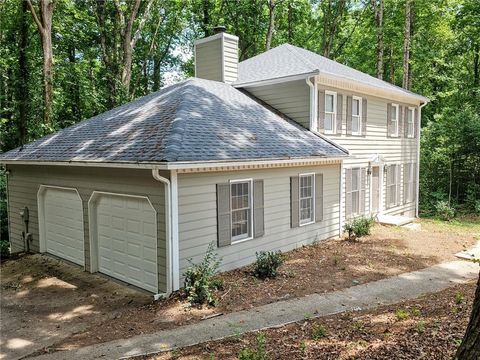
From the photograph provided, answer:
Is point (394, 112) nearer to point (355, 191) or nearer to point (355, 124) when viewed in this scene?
point (355, 124)

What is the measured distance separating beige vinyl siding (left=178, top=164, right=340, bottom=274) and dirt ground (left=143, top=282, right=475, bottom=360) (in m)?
2.86

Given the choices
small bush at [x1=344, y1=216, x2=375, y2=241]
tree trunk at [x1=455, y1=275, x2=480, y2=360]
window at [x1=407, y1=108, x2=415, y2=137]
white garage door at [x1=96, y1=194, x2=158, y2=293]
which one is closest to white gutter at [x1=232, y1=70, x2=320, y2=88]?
small bush at [x1=344, y1=216, x2=375, y2=241]

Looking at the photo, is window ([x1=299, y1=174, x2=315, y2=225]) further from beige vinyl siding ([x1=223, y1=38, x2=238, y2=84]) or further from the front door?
beige vinyl siding ([x1=223, y1=38, x2=238, y2=84])

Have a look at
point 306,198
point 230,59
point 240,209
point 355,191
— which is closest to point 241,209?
point 240,209

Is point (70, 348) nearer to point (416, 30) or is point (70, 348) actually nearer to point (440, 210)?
point (440, 210)

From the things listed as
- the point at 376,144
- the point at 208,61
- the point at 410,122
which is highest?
the point at 208,61

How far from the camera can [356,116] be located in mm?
14852

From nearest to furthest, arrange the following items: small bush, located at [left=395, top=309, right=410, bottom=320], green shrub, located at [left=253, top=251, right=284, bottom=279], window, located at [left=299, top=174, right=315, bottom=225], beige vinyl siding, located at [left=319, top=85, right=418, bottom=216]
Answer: small bush, located at [left=395, top=309, right=410, bottom=320] < green shrub, located at [left=253, top=251, right=284, bottom=279] < window, located at [left=299, top=174, right=315, bottom=225] < beige vinyl siding, located at [left=319, top=85, right=418, bottom=216]

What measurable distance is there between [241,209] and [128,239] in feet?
9.36

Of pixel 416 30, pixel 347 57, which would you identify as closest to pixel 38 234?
pixel 416 30

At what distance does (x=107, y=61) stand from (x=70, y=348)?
62.0 ft

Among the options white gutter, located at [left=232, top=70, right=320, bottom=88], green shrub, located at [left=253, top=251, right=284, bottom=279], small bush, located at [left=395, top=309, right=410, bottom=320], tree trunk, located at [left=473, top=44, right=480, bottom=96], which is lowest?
green shrub, located at [left=253, top=251, right=284, bottom=279]

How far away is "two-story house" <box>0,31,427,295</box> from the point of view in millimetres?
8273

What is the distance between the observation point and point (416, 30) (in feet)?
86.3
